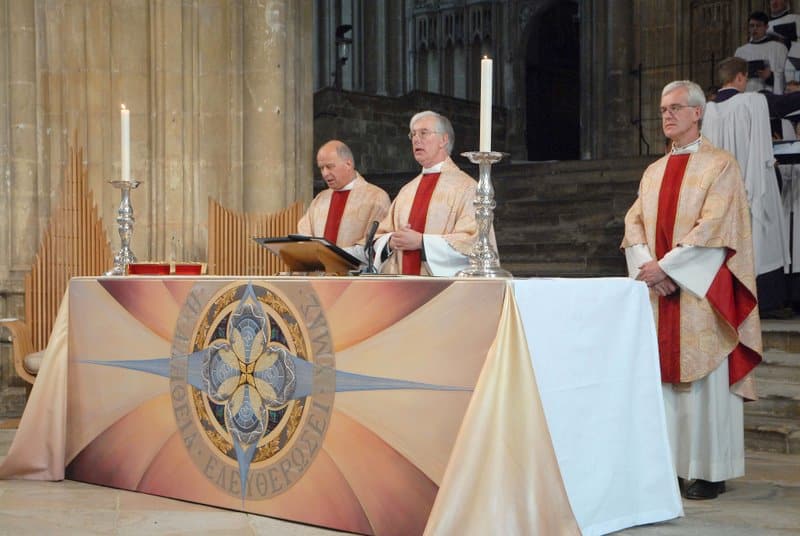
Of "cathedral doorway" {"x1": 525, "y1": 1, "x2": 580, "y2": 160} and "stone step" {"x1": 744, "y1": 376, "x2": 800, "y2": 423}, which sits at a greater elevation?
"cathedral doorway" {"x1": 525, "y1": 1, "x2": 580, "y2": 160}

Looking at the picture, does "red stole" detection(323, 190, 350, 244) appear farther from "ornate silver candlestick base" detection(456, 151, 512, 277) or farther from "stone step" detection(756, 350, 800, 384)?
"stone step" detection(756, 350, 800, 384)

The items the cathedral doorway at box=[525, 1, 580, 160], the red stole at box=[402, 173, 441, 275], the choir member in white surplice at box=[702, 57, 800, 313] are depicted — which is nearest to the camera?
the red stole at box=[402, 173, 441, 275]

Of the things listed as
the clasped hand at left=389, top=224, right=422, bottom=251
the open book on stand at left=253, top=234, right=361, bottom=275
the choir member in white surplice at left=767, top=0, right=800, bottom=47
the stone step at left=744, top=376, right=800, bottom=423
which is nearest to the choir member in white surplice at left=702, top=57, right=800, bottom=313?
the stone step at left=744, top=376, right=800, bottom=423

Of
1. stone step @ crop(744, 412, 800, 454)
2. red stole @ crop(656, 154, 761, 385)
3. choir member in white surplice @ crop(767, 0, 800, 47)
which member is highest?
choir member in white surplice @ crop(767, 0, 800, 47)

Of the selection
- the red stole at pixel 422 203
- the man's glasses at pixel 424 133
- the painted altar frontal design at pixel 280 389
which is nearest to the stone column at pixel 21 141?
the painted altar frontal design at pixel 280 389

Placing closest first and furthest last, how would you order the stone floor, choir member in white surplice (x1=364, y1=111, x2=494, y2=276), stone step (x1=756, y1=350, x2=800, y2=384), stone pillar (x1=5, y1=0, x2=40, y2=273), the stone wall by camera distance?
the stone floor < choir member in white surplice (x1=364, y1=111, x2=494, y2=276) < stone step (x1=756, y1=350, x2=800, y2=384) < stone pillar (x1=5, y1=0, x2=40, y2=273) < the stone wall

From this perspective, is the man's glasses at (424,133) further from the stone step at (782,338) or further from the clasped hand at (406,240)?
the stone step at (782,338)

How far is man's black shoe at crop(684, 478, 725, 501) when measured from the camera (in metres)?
4.88

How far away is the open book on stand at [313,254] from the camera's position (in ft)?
15.1

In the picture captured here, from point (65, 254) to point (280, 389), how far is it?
3645 millimetres

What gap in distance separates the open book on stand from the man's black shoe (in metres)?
1.71

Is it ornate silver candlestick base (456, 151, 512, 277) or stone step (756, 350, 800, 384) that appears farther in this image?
stone step (756, 350, 800, 384)

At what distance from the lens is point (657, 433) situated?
4.25 meters

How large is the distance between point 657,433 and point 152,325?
2098 millimetres
